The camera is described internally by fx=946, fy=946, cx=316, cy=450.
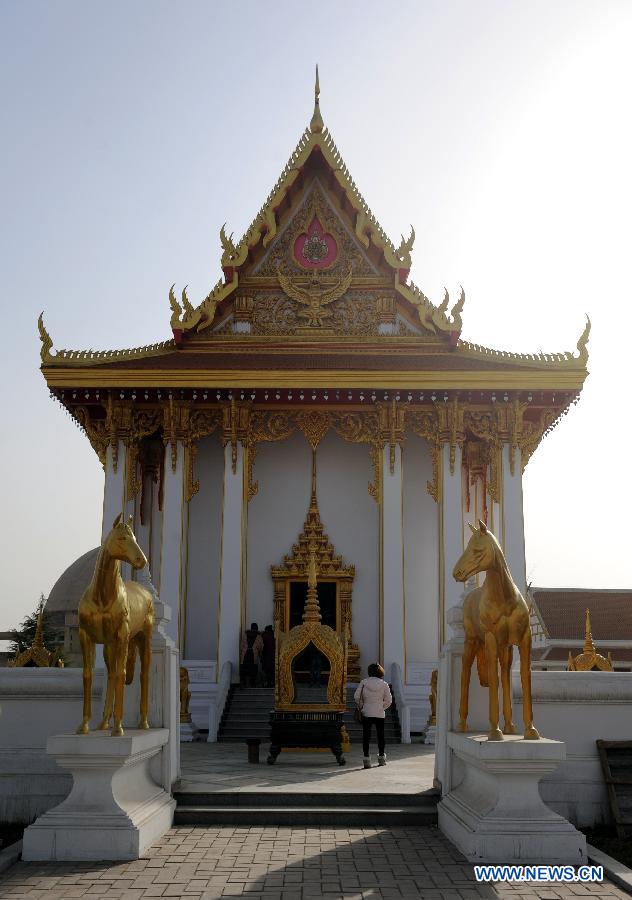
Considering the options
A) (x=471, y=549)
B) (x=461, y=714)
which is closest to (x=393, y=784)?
(x=461, y=714)

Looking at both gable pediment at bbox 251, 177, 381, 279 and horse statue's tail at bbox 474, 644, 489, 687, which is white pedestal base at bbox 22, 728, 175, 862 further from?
gable pediment at bbox 251, 177, 381, 279

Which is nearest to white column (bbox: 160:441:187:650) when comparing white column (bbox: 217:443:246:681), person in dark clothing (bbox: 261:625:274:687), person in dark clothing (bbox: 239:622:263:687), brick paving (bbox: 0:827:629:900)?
white column (bbox: 217:443:246:681)

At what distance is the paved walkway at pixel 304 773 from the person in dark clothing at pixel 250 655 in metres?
2.29

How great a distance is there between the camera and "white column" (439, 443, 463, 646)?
14.0m

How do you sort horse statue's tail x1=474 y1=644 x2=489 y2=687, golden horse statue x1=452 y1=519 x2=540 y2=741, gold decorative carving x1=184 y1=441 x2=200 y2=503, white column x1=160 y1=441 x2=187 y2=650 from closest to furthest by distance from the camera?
1. golden horse statue x1=452 y1=519 x2=540 y2=741
2. horse statue's tail x1=474 y1=644 x2=489 y2=687
3. white column x1=160 y1=441 x2=187 y2=650
4. gold decorative carving x1=184 y1=441 x2=200 y2=503

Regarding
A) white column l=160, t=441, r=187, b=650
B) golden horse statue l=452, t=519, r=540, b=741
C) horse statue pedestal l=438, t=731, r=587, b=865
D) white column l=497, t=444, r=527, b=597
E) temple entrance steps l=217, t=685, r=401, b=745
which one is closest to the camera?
horse statue pedestal l=438, t=731, r=587, b=865

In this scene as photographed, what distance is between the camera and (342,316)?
15.7 meters

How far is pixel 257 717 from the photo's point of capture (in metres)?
12.6

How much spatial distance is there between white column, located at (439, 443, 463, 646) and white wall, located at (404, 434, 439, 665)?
0.42 metres

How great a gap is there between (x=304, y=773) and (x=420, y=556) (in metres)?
6.79

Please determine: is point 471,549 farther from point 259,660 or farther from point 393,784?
point 259,660

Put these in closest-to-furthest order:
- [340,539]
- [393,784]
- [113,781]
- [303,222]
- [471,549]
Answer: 1. [113,781]
2. [471,549]
3. [393,784]
4. [340,539]
5. [303,222]

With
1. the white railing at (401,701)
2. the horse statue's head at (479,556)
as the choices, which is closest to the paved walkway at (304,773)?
the white railing at (401,701)

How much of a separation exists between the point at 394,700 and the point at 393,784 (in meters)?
5.35
